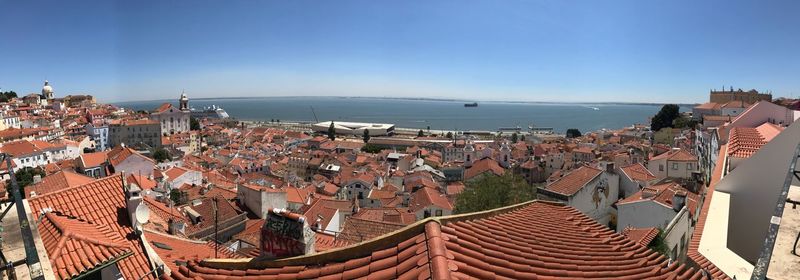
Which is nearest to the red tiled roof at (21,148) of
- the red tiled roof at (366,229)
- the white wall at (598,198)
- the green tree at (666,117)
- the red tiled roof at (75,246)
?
the red tiled roof at (366,229)

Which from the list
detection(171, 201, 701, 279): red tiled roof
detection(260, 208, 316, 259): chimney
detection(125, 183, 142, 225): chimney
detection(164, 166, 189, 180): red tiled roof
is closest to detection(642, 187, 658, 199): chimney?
detection(171, 201, 701, 279): red tiled roof

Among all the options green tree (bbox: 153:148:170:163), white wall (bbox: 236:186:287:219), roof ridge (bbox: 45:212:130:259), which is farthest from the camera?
green tree (bbox: 153:148:170:163)

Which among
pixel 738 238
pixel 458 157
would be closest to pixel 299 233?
pixel 738 238

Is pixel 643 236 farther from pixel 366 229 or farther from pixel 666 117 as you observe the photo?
pixel 666 117

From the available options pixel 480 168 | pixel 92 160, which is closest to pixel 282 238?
pixel 92 160

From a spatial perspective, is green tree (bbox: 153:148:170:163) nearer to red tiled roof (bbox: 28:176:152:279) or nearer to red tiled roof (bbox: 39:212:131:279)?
red tiled roof (bbox: 28:176:152:279)

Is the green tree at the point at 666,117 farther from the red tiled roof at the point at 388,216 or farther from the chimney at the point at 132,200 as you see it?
the chimney at the point at 132,200
